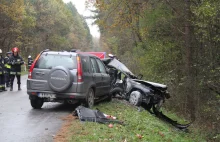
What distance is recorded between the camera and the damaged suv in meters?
9.33

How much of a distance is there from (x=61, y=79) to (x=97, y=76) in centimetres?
181

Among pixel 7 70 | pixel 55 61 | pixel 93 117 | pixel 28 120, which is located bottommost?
pixel 28 120

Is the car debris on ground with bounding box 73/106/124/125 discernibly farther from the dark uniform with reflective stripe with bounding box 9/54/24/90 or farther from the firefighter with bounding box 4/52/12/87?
the firefighter with bounding box 4/52/12/87

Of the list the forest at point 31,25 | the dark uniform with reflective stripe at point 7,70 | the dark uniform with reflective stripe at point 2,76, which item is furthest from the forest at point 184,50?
the forest at point 31,25

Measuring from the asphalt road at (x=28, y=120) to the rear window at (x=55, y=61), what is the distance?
1360mm

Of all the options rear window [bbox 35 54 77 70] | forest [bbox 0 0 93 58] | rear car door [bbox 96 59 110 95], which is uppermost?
forest [bbox 0 0 93 58]

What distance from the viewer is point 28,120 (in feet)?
27.9

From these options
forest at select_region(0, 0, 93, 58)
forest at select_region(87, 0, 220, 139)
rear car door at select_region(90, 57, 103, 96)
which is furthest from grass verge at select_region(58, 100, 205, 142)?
forest at select_region(0, 0, 93, 58)

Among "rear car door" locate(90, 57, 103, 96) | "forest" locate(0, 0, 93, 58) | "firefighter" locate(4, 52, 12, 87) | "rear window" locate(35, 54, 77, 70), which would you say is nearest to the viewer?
"rear window" locate(35, 54, 77, 70)

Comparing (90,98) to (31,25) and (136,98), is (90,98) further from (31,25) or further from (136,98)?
(31,25)

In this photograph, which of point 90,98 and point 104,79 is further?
point 104,79

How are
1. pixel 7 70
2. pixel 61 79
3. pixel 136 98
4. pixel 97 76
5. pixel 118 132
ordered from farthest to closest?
pixel 7 70 < pixel 136 98 < pixel 97 76 < pixel 61 79 < pixel 118 132

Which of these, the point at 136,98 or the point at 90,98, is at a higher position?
the point at 90,98

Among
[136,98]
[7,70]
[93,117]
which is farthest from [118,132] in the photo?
[7,70]
